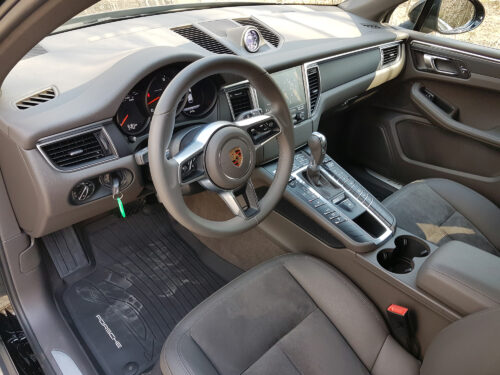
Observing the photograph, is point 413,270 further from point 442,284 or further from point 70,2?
point 70,2

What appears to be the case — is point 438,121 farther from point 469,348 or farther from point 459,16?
point 469,348

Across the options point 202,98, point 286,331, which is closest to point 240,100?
point 202,98

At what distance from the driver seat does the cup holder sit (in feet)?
0.61

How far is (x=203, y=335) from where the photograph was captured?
1.32 metres

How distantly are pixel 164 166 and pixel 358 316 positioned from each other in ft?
2.56

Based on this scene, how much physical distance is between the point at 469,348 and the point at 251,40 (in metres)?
1.37

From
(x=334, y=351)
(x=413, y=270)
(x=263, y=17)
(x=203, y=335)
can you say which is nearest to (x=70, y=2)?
(x=203, y=335)

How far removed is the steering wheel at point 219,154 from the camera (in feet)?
3.62

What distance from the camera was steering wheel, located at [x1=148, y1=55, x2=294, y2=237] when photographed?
43.5 inches

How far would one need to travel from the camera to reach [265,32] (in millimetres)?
2047

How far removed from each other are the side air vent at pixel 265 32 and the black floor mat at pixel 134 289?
99 cm

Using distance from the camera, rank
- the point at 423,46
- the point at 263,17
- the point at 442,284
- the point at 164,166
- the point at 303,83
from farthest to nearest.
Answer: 1. the point at 423,46
2. the point at 263,17
3. the point at 303,83
4. the point at 442,284
5. the point at 164,166

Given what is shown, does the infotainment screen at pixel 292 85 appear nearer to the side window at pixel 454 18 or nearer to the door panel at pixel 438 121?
the door panel at pixel 438 121

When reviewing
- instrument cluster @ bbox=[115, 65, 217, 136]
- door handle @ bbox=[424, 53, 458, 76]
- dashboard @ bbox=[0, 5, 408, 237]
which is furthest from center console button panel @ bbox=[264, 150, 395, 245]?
door handle @ bbox=[424, 53, 458, 76]
